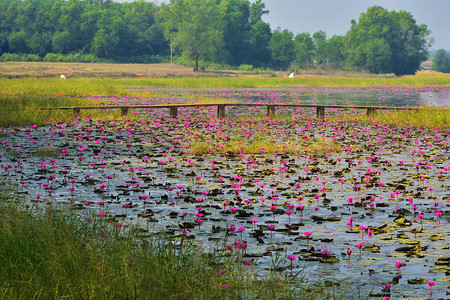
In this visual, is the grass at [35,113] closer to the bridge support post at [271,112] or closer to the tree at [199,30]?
the bridge support post at [271,112]

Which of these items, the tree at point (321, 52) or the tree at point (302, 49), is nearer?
the tree at point (302, 49)

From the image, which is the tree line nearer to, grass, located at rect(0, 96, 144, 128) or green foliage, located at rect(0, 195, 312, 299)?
grass, located at rect(0, 96, 144, 128)

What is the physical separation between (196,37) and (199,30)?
3.59 metres

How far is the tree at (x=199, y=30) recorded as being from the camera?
117 meters

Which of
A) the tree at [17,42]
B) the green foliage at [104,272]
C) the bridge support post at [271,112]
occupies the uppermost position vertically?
the tree at [17,42]

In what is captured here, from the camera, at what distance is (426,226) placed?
27.1ft

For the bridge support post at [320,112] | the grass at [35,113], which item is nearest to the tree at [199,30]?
the bridge support post at [320,112]

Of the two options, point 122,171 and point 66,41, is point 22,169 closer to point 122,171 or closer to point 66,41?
point 122,171

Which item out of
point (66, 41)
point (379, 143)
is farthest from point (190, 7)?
point (379, 143)

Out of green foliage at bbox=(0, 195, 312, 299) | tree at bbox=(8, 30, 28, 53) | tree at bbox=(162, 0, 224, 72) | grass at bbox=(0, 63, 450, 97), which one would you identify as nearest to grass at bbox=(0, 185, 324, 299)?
green foliage at bbox=(0, 195, 312, 299)

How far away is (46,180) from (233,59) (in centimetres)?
12366

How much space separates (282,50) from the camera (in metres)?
140

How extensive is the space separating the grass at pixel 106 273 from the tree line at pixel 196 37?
11194 centimetres

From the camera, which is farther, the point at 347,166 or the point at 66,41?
the point at 66,41
